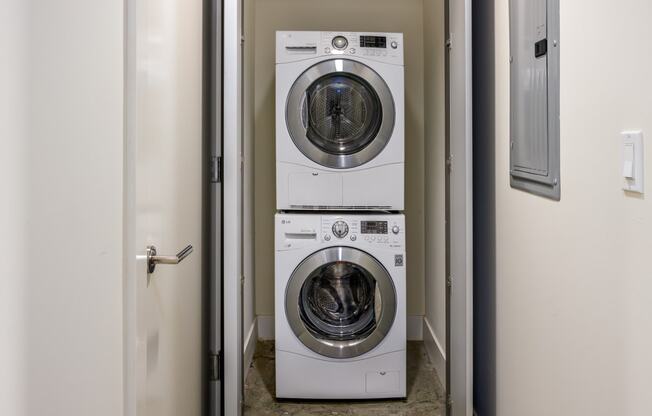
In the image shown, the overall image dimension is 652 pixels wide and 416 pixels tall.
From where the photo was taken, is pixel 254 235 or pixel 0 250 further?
pixel 254 235

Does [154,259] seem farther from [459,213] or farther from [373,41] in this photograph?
[373,41]

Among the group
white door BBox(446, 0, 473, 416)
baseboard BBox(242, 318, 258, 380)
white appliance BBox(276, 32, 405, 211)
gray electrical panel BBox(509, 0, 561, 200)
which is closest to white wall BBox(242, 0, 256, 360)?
baseboard BBox(242, 318, 258, 380)

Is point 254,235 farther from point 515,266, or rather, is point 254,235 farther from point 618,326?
point 618,326

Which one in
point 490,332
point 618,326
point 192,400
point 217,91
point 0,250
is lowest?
point 192,400

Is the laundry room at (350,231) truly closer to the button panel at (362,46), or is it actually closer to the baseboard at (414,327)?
the button panel at (362,46)

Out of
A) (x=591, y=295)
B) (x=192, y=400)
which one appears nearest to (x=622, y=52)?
(x=591, y=295)

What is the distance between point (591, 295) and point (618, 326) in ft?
0.45

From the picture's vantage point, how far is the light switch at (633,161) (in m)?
1.10

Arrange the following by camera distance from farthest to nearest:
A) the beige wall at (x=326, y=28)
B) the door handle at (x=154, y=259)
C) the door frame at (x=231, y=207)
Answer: the beige wall at (x=326, y=28) → the door frame at (x=231, y=207) → the door handle at (x=154, y=259)

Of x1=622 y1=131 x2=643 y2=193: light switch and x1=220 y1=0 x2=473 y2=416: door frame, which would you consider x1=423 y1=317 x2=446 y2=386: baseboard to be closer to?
x1=220 y1=0 x2=473 y2=416: door frame

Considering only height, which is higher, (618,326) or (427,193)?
(427,193)

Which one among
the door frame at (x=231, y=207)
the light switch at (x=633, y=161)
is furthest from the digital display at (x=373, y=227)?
the light switch at (x=633, y=161)

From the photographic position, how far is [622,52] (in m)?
1.17

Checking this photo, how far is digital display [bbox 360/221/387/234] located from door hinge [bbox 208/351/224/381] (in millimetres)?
917
